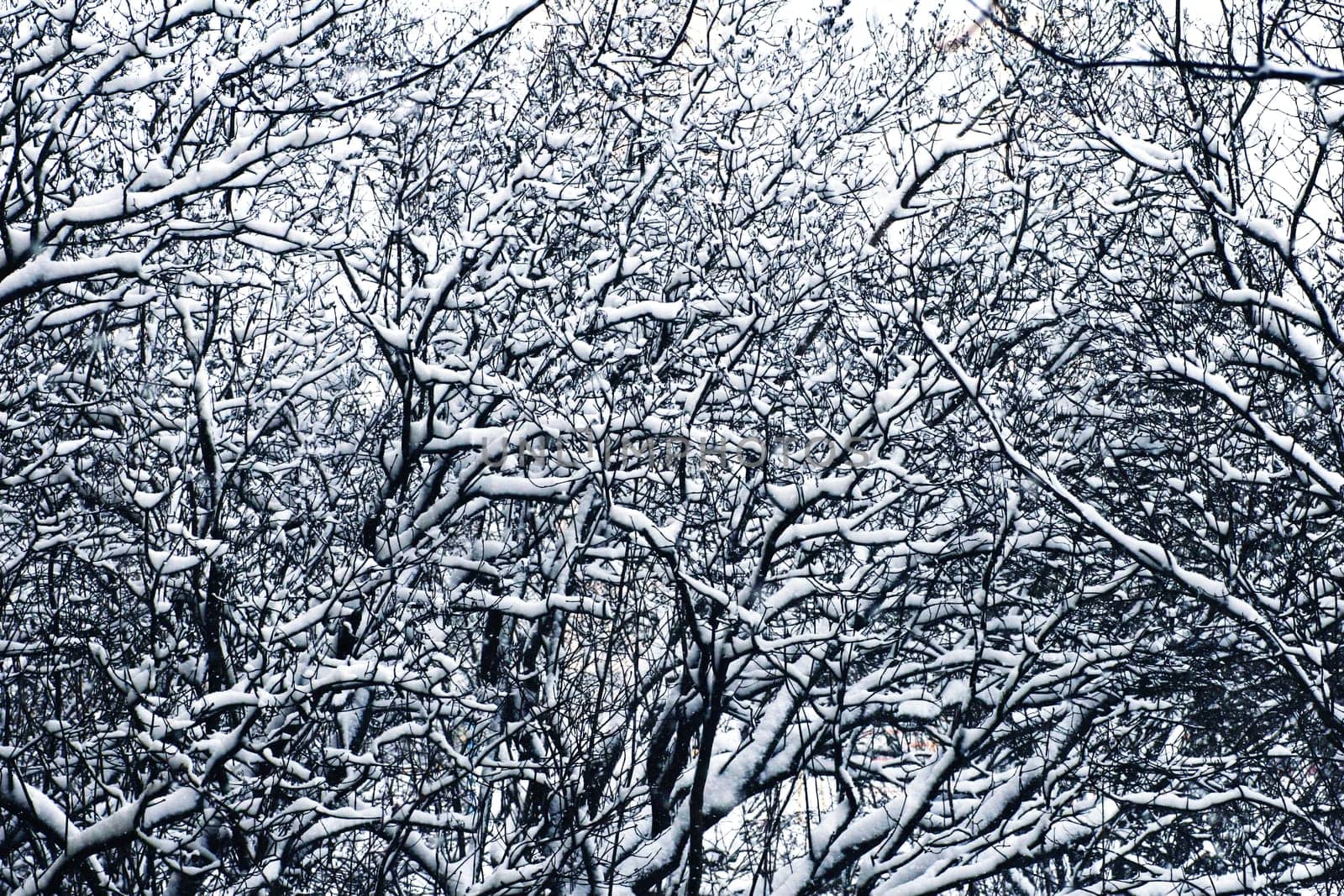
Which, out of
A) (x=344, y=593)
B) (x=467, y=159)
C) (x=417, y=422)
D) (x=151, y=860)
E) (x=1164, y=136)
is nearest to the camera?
(x=151, y=860)

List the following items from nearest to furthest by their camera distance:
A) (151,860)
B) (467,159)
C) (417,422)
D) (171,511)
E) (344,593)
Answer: (151,860) < (344,593) < (171,511) < (417,422) < (467,159)

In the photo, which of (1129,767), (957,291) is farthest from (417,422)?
(1129,767)

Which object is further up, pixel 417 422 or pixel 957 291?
pixel 957 291

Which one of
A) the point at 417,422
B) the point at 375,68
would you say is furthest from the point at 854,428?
the point at 375,68

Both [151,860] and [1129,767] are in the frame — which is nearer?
[151,860]

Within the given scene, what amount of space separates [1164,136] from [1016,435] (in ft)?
7.44

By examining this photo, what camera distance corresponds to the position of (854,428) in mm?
6617

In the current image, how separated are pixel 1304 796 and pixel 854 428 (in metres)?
3.20

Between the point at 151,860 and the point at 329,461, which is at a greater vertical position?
the point at 329,461

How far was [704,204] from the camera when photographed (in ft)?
25.2

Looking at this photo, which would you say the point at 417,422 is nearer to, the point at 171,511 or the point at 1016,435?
the point at 171,511

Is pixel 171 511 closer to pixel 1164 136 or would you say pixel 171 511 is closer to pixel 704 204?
pixel 704 204

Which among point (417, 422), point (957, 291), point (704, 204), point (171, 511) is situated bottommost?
point (171, 511)

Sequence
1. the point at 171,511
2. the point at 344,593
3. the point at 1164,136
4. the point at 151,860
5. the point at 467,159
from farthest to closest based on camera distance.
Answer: the point at 467,159 < the point at 1164,136 < the point at 171,511 < the point at 344,593 < the point at 151,860
